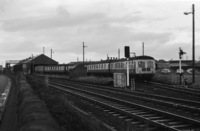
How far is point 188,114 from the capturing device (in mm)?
10742

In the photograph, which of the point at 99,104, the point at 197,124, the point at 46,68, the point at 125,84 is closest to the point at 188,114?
the point at 197,124

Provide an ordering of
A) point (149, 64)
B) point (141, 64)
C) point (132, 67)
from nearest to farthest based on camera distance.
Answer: point (141, 64) → point (132, 67) → point (149, 64)

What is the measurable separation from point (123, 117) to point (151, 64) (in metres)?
21.3

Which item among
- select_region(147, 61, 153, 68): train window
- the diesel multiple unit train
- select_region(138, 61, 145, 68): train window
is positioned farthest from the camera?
select_region(147, 61, 153, 68): train window

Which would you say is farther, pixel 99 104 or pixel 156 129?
pixel 99 104

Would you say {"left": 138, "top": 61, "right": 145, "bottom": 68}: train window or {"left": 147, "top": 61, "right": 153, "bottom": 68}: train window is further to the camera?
{"left": 147, "top": 61, "right": 153, "bottom": 68}: train window

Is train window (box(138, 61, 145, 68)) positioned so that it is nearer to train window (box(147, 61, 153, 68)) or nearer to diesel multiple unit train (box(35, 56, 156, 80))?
diesel multiple unit train (box(35, 56, 156, 80))

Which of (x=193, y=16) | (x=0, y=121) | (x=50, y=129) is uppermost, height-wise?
(x=193, y=16)

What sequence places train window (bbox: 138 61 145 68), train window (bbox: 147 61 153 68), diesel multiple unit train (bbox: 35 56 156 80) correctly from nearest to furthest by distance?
train window (bbox: 138 61 145 68), diesel multiple unit train (bbox: 35 56 156 80), train window (bbox: 147 61 153 68)

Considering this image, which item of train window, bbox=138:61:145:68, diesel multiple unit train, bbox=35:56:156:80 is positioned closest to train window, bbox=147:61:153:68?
diesel multiple unit train, bbox=35:56:156:80

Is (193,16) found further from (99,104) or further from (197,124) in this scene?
(197,124)

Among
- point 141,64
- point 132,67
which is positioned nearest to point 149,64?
point 141,64

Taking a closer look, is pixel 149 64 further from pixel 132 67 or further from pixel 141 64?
pixel 132 67

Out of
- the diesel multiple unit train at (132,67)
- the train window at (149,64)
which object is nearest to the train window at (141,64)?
the diesel multiple unit train at (132,67)
